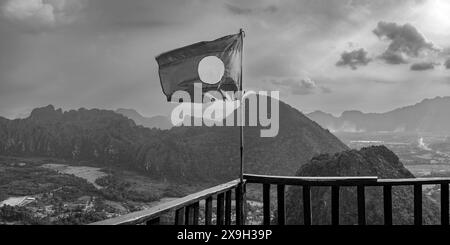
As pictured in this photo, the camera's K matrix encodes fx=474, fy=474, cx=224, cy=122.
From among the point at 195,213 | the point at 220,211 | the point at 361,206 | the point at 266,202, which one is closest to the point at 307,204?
the point at 266,202

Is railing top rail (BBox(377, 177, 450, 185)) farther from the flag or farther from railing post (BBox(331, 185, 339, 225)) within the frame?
the flag

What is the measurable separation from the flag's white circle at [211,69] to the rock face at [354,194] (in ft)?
174

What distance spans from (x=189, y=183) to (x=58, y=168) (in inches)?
2438

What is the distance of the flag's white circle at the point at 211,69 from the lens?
6.21m

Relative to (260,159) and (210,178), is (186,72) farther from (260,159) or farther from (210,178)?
(210,178)

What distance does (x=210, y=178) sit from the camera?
17588 cm

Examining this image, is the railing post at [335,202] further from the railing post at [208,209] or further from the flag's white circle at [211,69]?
the flag's white circle at [211,69]

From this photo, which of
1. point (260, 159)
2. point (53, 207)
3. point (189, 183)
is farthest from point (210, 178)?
point (53, 207)

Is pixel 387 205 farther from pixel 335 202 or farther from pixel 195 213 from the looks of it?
pixel 195 213

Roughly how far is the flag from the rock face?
53.2 metres

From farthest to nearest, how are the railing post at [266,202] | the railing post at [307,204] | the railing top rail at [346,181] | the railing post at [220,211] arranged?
the railing post at [266,202] < the railing post at [307,204] < the railing top rail at [346,181] < the railing post at [220,211]

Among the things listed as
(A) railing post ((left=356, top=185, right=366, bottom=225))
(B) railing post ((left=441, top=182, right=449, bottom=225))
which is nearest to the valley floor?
(A) railing post ((left=356, top=185, right=366, bottom=225))

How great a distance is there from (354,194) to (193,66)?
68371mm

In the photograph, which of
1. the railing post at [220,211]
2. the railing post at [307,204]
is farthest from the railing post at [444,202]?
the railing post at [220,211]
